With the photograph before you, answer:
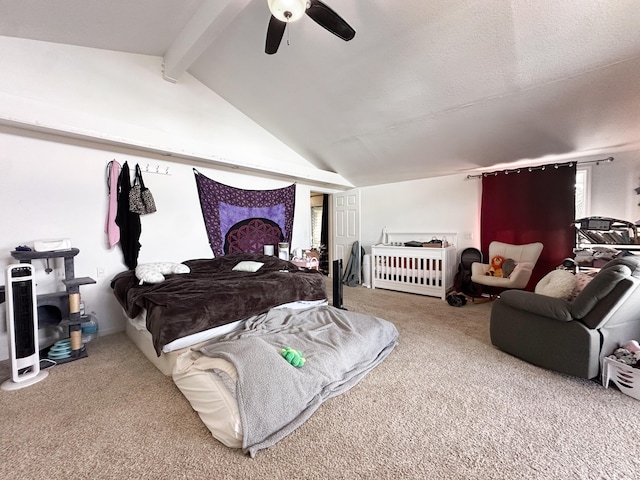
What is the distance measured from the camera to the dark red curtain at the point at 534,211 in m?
3.65

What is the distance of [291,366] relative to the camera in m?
1.74

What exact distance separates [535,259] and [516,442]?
10.5 ft

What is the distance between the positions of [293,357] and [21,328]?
6.91 feet

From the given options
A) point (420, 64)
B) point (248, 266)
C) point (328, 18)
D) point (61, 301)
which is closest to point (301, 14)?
point (328, 18)

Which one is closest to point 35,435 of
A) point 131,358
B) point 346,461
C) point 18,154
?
point 131,358

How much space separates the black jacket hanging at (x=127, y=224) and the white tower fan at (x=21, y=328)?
109 centimetres

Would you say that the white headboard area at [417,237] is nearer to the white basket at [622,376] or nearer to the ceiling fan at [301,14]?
the white basket at [622,376]

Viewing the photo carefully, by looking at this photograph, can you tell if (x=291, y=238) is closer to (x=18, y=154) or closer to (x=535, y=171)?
(x=18, y=154)

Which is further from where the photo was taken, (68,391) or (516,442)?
(68,391)

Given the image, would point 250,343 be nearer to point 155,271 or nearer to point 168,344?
point 168,344

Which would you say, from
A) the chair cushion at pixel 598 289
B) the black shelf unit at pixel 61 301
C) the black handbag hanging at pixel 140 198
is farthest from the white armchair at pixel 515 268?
the black shelf unit at pixel 61 301

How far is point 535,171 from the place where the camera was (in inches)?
152

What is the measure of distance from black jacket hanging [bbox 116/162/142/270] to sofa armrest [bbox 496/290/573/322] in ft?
13.0

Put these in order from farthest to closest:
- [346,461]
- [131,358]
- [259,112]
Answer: [259,112]
[131,358]
[346,461]
